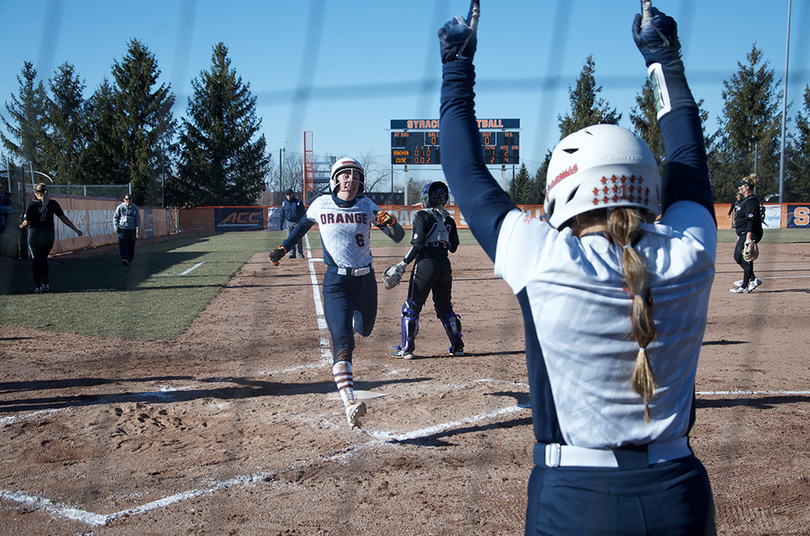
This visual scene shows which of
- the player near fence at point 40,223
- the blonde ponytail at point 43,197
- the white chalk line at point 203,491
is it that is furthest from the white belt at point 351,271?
the blonde ponytail at point 43,197

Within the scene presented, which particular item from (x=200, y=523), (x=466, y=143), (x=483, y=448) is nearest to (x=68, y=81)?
(x=200, y=523)

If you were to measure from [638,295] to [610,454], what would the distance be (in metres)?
0.39

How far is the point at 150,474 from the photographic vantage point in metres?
3.83

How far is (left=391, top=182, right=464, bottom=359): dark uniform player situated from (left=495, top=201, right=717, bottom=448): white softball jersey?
5.47 metres

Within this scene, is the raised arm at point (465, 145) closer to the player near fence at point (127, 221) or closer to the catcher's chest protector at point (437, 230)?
the catcher's chest protector at point (437, 230)

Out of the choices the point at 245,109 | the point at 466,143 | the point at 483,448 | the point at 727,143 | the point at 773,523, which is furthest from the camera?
the point at 727,143

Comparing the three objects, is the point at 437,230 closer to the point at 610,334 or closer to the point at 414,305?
the point at 414,305

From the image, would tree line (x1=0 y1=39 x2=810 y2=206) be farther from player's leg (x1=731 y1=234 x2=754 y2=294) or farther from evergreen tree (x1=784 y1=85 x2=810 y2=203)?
evergreen tree (x1=784 y1=85 x2=810 y2=203)

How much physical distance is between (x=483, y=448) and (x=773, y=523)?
1.75 meters

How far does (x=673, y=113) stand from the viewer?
1876 millimetres

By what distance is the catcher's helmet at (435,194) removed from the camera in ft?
23.0

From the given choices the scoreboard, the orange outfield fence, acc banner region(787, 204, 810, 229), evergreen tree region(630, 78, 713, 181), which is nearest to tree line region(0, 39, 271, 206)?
evergreen tree region(630, 78, 713, 181)

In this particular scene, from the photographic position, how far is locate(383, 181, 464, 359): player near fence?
7000mm

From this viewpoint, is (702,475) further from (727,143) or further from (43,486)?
(727,143)
